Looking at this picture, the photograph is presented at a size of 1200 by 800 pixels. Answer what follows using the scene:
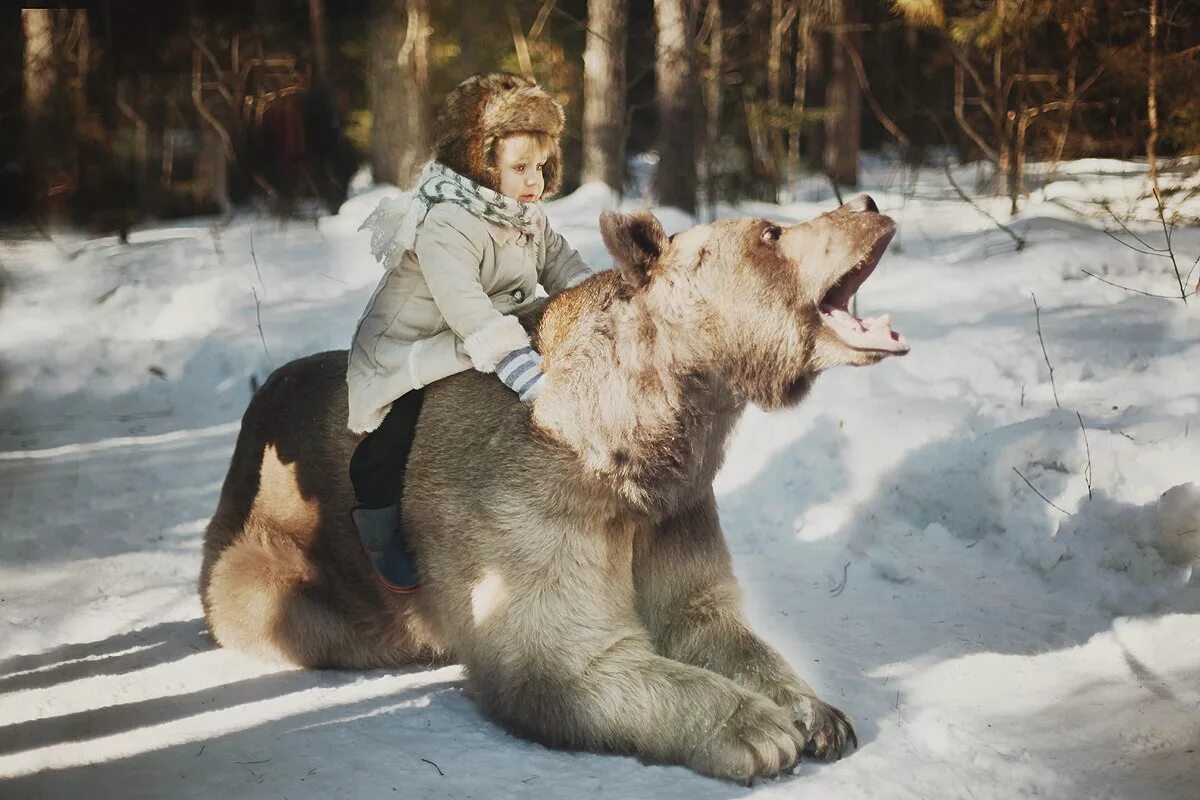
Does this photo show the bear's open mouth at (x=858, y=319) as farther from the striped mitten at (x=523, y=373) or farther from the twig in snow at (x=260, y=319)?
the twig in snow at (x=260, y=319)

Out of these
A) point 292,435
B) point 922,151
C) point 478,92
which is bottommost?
point 922,151

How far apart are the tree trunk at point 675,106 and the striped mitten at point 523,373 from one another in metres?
8.07

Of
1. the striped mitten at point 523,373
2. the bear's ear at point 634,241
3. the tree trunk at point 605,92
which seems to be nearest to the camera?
the bear's ear at point 634,241

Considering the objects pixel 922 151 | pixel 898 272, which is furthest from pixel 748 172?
pixel 898 272

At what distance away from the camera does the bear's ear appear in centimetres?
346

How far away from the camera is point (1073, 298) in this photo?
7.70 metres

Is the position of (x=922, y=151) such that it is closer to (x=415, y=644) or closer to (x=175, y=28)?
(x=175, y=28)

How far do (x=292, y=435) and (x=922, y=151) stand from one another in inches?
571

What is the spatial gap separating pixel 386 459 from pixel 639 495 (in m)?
1.02

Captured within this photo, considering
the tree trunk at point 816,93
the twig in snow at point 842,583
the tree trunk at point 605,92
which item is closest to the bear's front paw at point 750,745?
the twig in snow at point 842,583

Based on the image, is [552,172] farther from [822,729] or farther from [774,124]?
[774,124]

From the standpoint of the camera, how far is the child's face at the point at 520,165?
12.6 feet

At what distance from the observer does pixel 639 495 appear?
3566mm

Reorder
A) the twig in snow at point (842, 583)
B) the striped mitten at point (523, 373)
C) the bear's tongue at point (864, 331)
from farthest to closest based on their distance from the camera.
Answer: the twig in snow at point (842, 583), the striped mitten at point (523, 373), the bear's tongue at point (864, 331)
